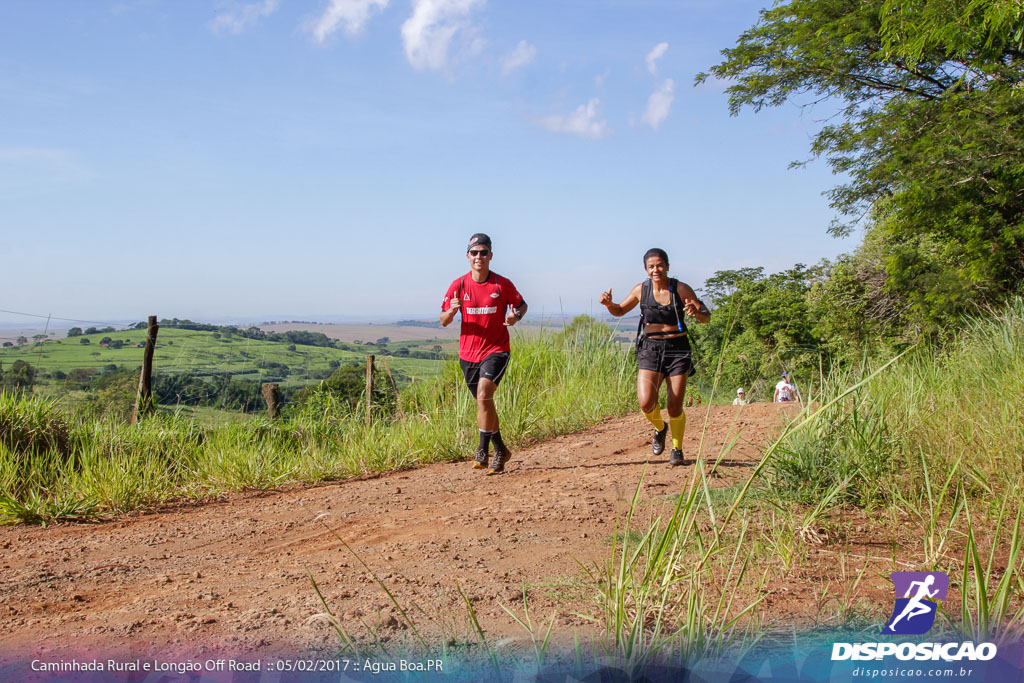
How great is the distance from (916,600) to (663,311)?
362 cm

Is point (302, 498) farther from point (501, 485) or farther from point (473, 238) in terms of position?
point (473, 238)

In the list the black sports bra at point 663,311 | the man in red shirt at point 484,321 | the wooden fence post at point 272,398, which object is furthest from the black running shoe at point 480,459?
the wooden fence post at point 272,398

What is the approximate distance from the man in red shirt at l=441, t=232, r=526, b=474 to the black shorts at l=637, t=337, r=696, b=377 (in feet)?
3.69

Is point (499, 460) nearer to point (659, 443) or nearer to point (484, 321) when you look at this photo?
point (484, 321)

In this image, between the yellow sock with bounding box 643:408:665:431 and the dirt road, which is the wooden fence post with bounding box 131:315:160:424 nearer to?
the dirt road

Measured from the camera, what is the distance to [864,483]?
4.30 metres

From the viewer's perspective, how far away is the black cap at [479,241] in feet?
21.8

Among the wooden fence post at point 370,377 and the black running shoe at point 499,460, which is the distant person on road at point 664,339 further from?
the wooden fence post at point 370,377

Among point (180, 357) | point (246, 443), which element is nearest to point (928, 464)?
point (246, 443)

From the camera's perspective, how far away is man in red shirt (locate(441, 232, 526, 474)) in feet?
21.6

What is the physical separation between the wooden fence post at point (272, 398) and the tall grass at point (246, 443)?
434mm

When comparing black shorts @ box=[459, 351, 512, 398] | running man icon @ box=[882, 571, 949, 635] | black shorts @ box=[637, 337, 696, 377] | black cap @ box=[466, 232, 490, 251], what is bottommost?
running man icon @ box=[882, 571, 949, 635]

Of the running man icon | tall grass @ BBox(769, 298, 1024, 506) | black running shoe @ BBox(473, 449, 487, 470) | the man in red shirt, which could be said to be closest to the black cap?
the man in red shirt

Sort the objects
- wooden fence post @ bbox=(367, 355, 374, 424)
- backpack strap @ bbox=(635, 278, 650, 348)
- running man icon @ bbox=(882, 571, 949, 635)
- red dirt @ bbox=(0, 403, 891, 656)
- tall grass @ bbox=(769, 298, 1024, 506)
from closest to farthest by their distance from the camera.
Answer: running man icon @ bbox=(882, 571, 949, 635) < red dirt @ bbox=(0, 403, 891, 656) < tall grass @ bbox=(769, 298, 1024, 506) < backpack strap @ bbox=(635, 278, 650, 348) < wooden fence post @ bbox=(367, 355, 374, 424)
